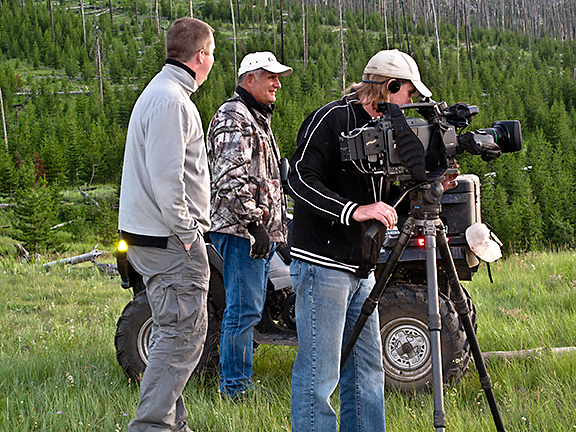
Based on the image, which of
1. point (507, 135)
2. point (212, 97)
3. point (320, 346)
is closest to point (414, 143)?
point (507, 135)

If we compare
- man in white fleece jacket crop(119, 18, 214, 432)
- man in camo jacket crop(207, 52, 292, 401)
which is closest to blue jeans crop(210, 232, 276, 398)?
man in camo jacket crop(207, 52, 292, 401)

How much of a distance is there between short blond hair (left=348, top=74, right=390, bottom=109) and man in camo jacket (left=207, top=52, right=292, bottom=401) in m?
1.29

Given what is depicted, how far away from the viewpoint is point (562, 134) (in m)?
33.1

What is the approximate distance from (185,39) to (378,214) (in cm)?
144

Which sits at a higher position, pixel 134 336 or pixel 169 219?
pixel 169 219

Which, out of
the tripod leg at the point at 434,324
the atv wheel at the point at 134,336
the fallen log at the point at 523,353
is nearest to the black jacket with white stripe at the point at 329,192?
the tripod leg at the point at 434,324

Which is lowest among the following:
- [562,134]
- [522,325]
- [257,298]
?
[562,134]

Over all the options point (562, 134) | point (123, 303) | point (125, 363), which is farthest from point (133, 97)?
point (125, 363)

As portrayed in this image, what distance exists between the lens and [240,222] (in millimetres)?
3564

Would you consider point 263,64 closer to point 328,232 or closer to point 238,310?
point 238,310

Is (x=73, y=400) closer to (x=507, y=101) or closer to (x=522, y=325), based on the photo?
(x=522, y=325)

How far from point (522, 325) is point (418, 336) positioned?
1556 millimetres

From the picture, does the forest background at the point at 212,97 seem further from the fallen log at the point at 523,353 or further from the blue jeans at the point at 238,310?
the blue jeans at the point at 238,310

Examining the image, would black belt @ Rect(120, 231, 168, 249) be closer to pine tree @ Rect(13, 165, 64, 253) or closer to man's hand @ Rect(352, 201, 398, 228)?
man's hand @ Rect(352, 201, 398, 228)
